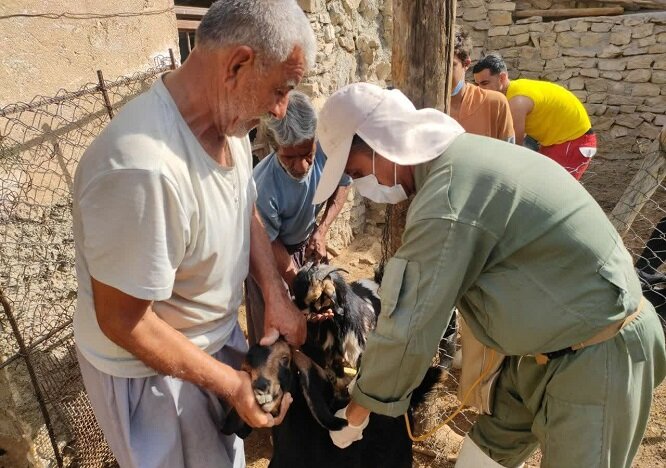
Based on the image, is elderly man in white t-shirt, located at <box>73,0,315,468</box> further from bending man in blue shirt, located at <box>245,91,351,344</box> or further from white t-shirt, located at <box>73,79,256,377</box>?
bending man in blue shirt, located at <box>245,91,351,344</box>

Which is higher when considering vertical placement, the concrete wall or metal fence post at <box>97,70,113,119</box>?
the concrete wall

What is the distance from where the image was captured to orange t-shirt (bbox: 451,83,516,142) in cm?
386

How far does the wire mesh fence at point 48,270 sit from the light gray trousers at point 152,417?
0.94 meters

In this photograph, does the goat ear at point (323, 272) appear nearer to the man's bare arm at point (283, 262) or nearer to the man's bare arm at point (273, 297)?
the man's bare arm at point (273, 297)

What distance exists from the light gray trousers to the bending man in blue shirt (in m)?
1.09

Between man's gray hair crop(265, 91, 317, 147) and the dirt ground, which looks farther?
the dirt ground

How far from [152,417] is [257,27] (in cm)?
130

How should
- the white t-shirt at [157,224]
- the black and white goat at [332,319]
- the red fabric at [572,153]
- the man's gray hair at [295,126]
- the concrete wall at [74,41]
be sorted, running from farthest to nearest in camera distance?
the red fabric at [572,153] < the man's gray hair at [295,126] < the concrete wall at [74,41] < the black and white goat at [332,319] < the white t-shirt at [157,224]

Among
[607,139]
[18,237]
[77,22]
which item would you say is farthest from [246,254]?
[607,139]

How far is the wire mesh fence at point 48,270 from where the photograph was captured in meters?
2.39

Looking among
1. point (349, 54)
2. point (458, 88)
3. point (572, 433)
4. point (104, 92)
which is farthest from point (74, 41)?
point (349, 54)

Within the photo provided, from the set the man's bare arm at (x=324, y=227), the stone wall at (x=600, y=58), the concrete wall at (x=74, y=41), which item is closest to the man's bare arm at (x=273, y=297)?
the man's bare arm at (x=324, y=227)

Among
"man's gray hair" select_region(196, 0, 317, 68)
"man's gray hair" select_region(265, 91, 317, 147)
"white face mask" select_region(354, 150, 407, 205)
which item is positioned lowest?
"man's gray hair" select_region(265, 91, 317, 147)

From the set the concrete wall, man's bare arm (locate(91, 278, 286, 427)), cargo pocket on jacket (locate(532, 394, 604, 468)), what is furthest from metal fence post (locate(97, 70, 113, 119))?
cargo pocket on jacket (locate(532, 394, 604, 468))
